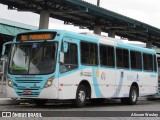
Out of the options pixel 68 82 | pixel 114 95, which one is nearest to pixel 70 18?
pixel 114 95

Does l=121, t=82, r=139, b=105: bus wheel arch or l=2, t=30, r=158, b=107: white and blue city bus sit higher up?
l=2, t=30, r=158, b=107: white and blue city bus

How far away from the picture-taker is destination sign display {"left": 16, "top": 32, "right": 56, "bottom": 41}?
1655 cm

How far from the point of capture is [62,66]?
53.2 ft

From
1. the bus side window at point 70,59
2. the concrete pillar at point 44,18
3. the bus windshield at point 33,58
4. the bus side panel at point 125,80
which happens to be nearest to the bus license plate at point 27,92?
the bus windshield at point 33,58

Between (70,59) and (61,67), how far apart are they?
0.66 m

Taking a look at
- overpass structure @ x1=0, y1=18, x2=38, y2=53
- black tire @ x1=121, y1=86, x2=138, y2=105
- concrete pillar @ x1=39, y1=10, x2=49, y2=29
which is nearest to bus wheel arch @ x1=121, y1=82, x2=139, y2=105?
black tire @ x1=121, y1=86, x2=138, y2=105

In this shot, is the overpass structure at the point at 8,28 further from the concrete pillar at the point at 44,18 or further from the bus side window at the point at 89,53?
the bus side window at the point at 89,53

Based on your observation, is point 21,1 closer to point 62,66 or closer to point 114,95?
point 114,95

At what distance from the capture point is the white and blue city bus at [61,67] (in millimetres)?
16062

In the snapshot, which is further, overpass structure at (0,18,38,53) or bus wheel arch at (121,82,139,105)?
overpass structure at (0,18,38,53)

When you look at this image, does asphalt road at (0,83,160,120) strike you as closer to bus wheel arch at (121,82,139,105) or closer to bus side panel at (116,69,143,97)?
bus side panel at (116,69,143,97)

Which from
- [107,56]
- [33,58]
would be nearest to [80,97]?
[33,58]

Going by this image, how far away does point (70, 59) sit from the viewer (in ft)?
54.7

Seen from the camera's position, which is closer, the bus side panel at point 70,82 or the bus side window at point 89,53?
the bus side panel at point 70,82
